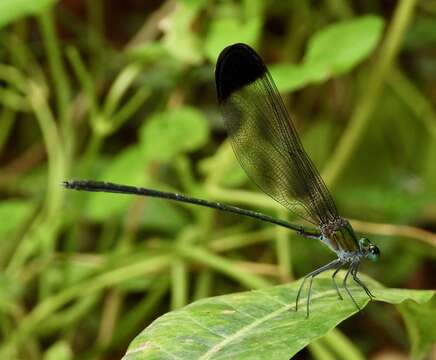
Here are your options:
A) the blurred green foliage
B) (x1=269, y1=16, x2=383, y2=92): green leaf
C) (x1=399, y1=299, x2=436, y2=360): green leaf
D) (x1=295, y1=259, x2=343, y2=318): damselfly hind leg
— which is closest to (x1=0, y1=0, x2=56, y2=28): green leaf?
the blurred green foliage

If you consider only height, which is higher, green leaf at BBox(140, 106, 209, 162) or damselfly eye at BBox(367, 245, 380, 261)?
green leaf at BBox(140, 106, 209, 162)

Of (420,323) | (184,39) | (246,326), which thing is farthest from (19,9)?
(420,323)

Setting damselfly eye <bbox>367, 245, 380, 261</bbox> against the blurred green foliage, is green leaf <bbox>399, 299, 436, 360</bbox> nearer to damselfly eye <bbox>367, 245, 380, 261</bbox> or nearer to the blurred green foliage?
the blurred green foliage

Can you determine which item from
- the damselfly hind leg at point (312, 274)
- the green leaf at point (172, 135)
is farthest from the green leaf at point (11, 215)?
the damselfly hind leg at point (312, 274)

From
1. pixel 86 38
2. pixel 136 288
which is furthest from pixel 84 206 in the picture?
pixel 86 38

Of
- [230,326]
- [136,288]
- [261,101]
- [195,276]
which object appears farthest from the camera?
[195,276]

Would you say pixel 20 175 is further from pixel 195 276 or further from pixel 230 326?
pixel 230 326

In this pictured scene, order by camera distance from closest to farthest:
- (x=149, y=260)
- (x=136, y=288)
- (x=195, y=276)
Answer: (x=149, y=260) → (x=136, y=288) → (x=195, y=276)

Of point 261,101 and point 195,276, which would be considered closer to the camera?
point 261,101
